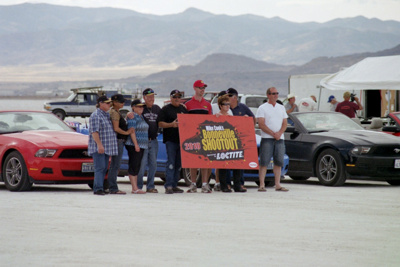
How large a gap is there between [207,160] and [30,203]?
11.0ft

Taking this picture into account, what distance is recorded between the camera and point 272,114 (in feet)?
43.0

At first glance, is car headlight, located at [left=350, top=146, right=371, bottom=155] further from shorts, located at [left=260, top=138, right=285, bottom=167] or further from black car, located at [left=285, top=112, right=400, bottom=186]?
shorts, located at [left=260, top=138, right=285, bottom=167]

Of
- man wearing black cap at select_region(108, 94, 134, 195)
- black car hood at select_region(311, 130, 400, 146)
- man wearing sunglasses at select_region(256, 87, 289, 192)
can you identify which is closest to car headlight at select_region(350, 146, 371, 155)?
black car hood at select_region(311, 130, 400, 146)

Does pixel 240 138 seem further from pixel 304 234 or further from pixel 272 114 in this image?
pixel 304 234

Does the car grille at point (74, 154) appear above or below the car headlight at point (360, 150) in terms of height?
above

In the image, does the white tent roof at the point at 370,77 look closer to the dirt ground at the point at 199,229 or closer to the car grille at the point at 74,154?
the dirt ground at the point at 199,229

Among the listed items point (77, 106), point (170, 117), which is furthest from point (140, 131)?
point (77, 106)

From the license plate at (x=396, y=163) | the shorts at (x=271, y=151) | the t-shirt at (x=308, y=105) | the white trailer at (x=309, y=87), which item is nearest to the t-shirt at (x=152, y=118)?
the shorts at (x=271, y=151)

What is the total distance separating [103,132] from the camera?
38.9 ft

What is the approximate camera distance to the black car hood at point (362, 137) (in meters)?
14.0

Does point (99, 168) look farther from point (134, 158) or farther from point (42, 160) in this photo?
point (42, 160)

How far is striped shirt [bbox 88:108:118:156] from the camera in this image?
11781 mm

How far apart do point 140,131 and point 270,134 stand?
2299 mm

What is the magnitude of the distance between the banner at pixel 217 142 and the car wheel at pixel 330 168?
1.65 metres
